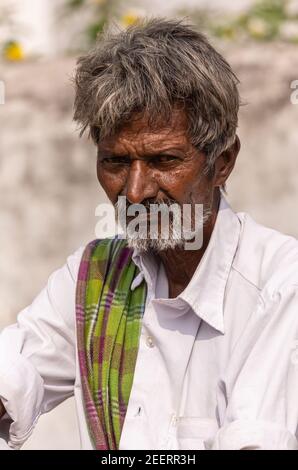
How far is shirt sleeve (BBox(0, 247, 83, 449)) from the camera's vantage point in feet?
9.25

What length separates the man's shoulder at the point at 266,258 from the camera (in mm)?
2645

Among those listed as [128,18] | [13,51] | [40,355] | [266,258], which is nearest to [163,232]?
[266,258]

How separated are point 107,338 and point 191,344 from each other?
0.25m

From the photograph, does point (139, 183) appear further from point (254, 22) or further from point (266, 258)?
point (254, 22)

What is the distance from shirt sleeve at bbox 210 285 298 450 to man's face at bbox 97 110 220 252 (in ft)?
1.32

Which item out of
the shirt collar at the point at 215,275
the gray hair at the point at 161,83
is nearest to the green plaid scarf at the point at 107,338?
the shirt collar at the point at 215,275

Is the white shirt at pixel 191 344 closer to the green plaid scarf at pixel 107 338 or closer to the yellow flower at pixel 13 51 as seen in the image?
the green plaid scarf at pixel 107 338

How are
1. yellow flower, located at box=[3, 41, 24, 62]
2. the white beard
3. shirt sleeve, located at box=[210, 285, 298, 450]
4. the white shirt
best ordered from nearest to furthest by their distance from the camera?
shirt sleeve, located at box=[210, 285, 298, 450]
the white shirt
the white beard
yellow flower, located at box=[3, 41, 24, 62]

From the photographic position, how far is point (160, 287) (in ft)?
9.73

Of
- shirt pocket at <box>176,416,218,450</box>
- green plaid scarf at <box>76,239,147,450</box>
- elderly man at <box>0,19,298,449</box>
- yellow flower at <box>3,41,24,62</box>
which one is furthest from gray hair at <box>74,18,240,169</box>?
yellow flower at <box>3,41,24,62</box>

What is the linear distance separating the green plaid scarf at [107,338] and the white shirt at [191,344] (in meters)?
0.04

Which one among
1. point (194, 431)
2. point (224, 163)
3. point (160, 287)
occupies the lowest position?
point (194, 431)

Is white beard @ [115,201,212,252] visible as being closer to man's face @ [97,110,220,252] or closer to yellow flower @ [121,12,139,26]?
man's face @ [97,110,220,252]

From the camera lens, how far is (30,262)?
5391 mm
